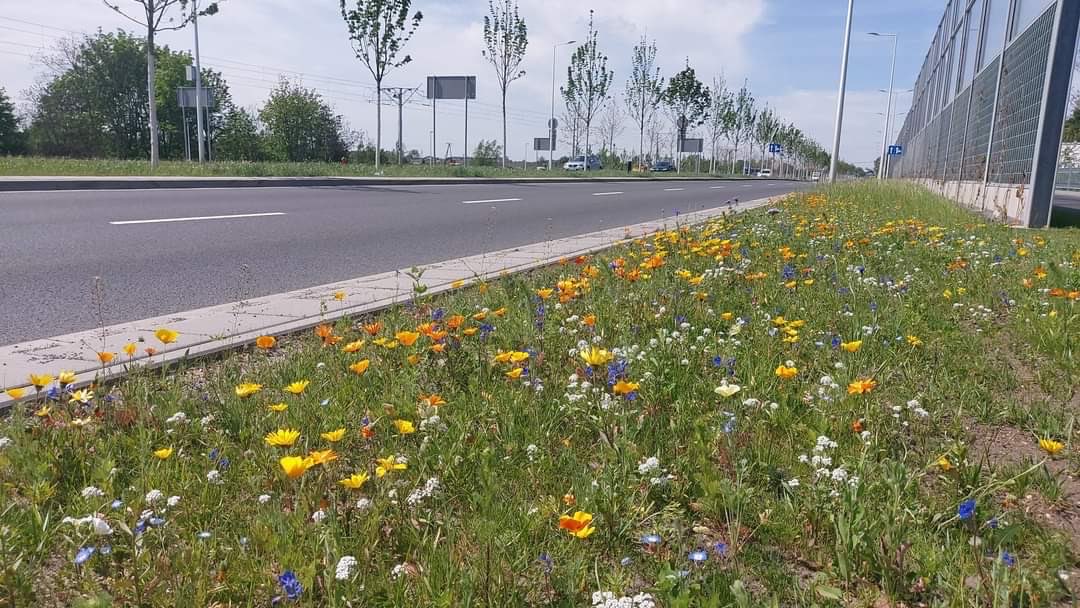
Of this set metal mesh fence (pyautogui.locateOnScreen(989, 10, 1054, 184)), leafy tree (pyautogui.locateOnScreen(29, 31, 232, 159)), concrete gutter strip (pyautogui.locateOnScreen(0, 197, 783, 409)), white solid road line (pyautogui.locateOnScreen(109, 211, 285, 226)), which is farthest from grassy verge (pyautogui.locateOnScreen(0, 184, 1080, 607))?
leafy tree (pyautogui.locateOnScreen(29, 31, 232, 159))

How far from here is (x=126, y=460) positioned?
239 centimetres

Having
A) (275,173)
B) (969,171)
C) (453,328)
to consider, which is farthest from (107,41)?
(453,328)

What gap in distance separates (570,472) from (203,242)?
659 centimetres

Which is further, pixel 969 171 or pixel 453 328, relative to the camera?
pixel 969 171

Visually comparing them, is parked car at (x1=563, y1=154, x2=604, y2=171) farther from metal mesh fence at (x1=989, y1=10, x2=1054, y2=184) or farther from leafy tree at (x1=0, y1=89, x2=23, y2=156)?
metal mesh fence at (x1=989, y1=10, x2=1054, y2=184)

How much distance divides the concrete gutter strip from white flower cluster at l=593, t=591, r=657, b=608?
229 cm

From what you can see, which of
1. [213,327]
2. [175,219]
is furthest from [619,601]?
[175,219]

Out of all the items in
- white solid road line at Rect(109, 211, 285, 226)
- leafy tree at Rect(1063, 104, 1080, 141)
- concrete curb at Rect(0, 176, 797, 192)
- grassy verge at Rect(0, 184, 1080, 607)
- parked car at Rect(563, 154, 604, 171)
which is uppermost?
leafy tree at Rect(1063, 104, 1080, 141)

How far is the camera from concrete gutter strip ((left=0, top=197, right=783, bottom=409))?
10.7 feet

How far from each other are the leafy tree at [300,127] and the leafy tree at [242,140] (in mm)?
2557

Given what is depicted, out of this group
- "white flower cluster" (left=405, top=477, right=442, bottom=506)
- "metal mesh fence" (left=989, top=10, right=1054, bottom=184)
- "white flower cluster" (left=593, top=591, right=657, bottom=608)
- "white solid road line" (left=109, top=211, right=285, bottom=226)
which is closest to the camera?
"white flower cluster" (left=593, top=591, right=657, bottom=608)

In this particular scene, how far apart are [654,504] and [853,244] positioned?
5.45m

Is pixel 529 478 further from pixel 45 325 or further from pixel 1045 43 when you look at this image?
pixel 1045 43

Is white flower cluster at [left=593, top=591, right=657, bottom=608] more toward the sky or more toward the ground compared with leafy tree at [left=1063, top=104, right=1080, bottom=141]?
more toward the ground
